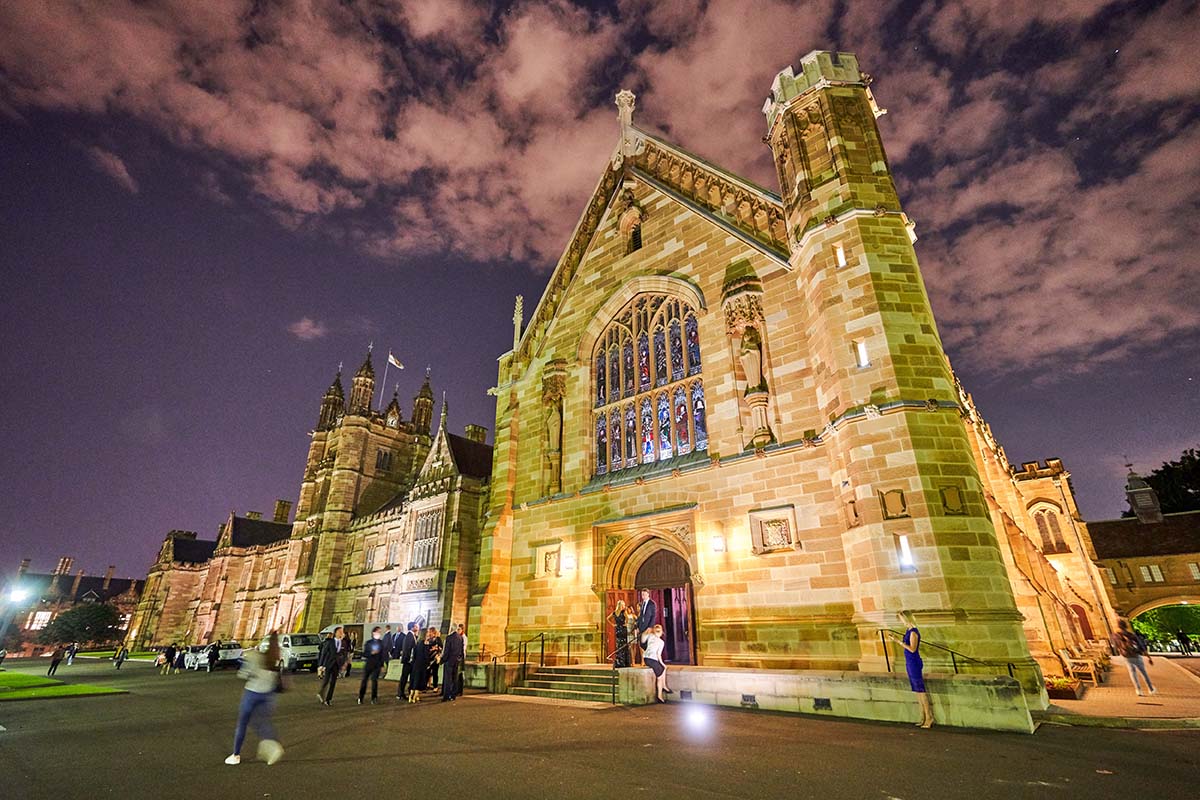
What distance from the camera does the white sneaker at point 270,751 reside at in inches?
235

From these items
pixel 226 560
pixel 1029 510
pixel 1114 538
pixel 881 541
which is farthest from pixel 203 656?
pixel 1114 538

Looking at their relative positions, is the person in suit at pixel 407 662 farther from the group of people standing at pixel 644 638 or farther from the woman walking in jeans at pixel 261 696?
the woman walking in jeans at pixel 261 696

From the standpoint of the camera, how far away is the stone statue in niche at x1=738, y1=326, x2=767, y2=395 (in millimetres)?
12758

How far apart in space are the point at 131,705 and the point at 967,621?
689 inches

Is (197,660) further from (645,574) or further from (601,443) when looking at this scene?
(645,574)

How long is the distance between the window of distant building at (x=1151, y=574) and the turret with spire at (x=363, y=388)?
6300 cm

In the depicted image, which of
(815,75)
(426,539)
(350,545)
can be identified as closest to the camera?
(815,75)

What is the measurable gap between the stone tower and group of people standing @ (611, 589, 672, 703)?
378cm

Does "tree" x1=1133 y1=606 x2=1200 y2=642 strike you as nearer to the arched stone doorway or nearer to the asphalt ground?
the arched stone doorway

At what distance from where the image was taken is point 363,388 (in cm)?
5253

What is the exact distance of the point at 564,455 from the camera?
658 inches

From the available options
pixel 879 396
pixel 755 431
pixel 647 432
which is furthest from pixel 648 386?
pixel 879 396

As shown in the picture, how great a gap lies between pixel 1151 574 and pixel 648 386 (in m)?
43.7

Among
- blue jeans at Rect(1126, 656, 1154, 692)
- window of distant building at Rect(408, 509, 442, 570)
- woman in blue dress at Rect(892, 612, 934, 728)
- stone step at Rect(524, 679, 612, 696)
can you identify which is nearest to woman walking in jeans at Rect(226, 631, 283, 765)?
stone step at Rect(524, 679, 612, 696)
